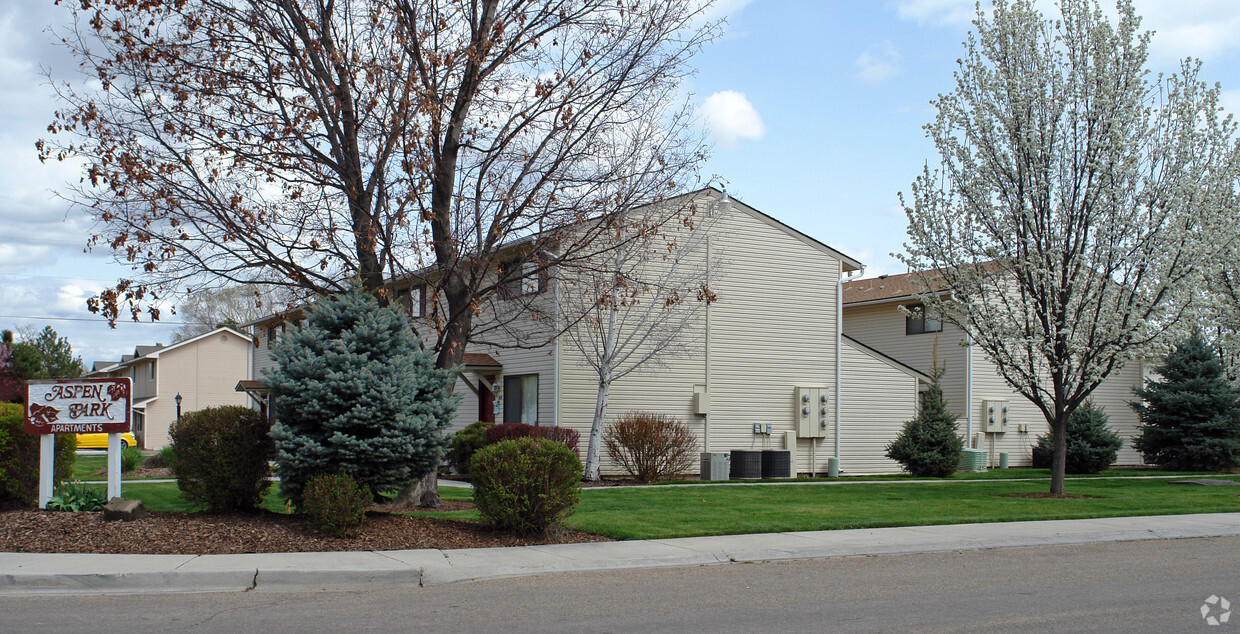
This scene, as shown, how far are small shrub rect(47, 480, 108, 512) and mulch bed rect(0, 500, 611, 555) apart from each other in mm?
183

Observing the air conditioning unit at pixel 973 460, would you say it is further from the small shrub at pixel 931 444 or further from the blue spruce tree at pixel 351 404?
the blue spruce tree at pixel 351 404

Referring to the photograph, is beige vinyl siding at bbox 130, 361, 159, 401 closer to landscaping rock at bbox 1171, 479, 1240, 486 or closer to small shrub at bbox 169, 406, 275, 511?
small shrub at bbox 169, 406, 275, 511

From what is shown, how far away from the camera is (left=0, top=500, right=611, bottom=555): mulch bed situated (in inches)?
400

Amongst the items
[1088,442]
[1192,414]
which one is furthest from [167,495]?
[1192,414]

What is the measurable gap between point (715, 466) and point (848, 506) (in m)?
7.35

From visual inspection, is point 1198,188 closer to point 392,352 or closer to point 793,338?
point 793,338

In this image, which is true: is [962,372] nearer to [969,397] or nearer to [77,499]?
[969,397]

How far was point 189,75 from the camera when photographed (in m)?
12.9

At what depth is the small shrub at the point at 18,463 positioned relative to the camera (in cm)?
1176

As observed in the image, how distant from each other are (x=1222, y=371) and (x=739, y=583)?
26.5 meters

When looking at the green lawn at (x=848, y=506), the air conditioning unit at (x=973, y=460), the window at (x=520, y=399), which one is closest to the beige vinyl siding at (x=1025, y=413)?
the air conditioning unit at (x=973, y=460)

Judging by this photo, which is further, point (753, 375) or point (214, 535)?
point (753, 375)

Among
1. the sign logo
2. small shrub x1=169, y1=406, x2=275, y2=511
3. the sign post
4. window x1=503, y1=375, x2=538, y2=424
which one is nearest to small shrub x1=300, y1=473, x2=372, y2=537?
small shrub x1=169, y1=406, x2=275, y2=511

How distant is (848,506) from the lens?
631 inches
